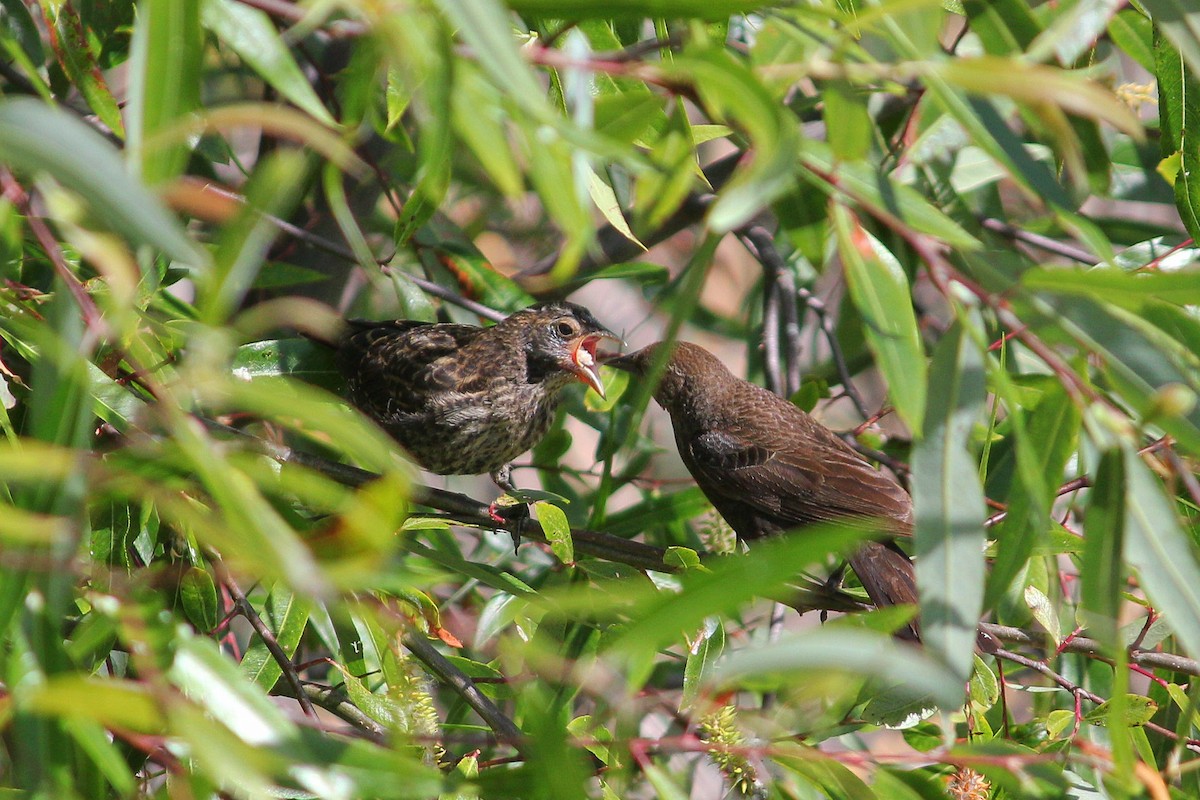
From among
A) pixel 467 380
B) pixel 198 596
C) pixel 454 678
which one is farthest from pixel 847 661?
pixel 467 380

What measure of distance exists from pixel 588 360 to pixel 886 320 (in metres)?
2.44

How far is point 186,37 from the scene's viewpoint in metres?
1.38

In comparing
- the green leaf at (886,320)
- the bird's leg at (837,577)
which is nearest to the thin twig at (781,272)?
the bird's leg at (837,577)

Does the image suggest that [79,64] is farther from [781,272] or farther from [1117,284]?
[781,272]

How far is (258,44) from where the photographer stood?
1.72 m

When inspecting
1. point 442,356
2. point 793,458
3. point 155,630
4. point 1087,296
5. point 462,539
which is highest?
point 1087,296

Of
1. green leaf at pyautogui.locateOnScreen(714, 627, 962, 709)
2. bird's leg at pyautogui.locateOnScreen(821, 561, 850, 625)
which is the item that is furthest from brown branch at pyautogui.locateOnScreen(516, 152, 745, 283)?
green leaf at pyautogui.locateOnScreen(714, 627, 962, 709)

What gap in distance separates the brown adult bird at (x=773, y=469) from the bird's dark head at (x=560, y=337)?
4.1 inches

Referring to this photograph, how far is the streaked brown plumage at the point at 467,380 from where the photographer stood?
12.7 feet

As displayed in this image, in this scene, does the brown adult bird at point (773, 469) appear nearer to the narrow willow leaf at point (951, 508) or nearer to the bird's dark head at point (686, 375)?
the bird's dark head at point (686, 375)

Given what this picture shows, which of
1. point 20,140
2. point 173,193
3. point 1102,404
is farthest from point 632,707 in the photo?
point 20,140

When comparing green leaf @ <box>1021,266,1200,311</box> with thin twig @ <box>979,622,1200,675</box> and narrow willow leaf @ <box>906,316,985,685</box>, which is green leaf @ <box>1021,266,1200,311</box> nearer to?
narrow willow leaf @ <box>906,316,985,685</box>

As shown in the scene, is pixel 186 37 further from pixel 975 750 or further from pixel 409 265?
pixel 409 265

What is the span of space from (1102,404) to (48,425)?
1.32 m
